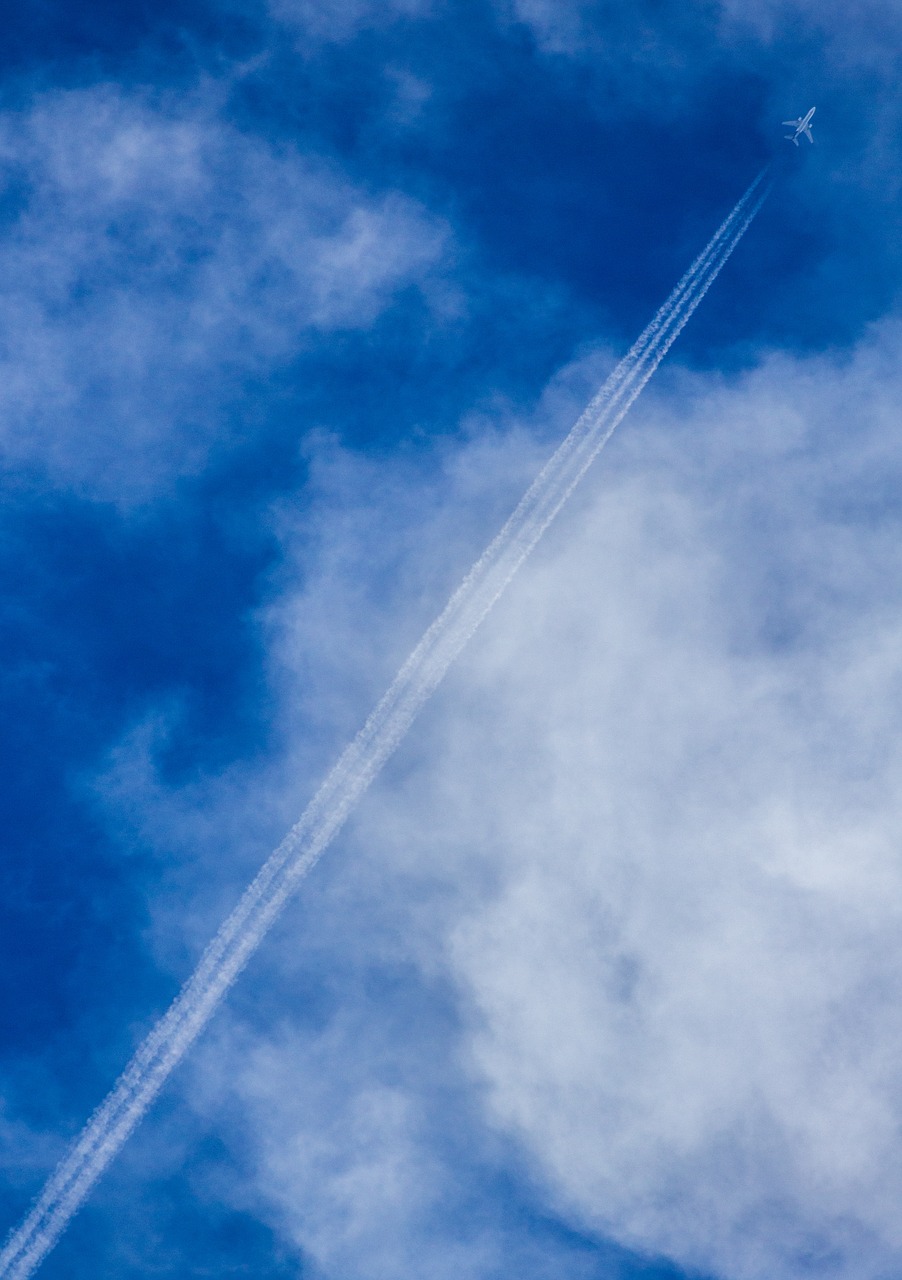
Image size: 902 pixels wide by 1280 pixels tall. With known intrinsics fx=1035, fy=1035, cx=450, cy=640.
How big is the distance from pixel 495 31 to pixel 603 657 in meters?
36.3

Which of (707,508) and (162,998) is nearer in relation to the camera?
(162,998)

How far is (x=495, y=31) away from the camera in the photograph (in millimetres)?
59156

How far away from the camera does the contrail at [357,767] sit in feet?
176

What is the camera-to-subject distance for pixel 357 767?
55500 millimetres

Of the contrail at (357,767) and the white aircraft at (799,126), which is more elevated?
the white aircraft at (799,126)

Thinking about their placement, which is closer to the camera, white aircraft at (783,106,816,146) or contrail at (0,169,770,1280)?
contrail at (0,169,770,1280)

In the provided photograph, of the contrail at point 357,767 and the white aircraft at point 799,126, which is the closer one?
the contrail at point 357,767

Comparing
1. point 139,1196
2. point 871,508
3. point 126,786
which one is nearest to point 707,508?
point 871,508

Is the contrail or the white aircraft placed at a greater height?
the white aircraft

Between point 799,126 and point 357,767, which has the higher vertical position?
point 799,126

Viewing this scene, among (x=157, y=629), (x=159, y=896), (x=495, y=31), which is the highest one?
(x=495, y=31)

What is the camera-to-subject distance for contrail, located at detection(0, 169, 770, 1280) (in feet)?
176

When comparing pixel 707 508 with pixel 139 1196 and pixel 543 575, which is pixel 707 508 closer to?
pixel 543 575

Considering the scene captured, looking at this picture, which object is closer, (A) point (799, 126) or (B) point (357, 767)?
(B) point (357, 767)
